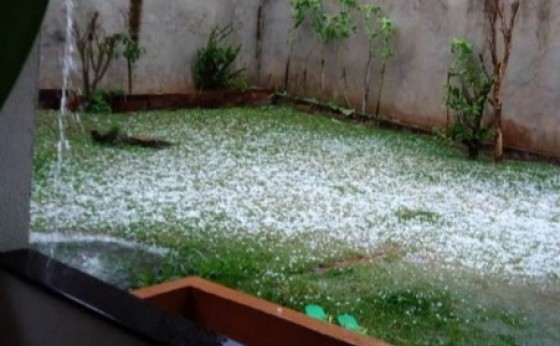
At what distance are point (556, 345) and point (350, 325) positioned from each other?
1.86 feet

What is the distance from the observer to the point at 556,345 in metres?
2.13

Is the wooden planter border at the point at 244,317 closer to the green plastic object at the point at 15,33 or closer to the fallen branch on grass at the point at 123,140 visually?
the green plastic object at the point at 15,33

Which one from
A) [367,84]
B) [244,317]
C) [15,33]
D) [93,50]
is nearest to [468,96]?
[367,84]

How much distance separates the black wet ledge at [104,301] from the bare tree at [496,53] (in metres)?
4.43

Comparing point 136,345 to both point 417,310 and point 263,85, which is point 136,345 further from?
point 263,85

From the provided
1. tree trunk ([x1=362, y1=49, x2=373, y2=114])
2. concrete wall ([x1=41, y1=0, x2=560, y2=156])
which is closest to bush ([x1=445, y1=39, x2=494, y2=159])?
concrete wall ([x1=41, y1=0, x2=560, y2=156])

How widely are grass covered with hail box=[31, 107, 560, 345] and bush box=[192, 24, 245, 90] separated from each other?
1.44 m

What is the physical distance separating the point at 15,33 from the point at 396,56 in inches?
237

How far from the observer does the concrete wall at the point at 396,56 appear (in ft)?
17.1

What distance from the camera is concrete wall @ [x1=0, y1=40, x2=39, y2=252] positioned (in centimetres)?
82

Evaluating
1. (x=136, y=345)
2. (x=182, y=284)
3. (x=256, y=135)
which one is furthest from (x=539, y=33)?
(x=136, y=345)

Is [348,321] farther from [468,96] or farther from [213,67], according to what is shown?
[213,67]

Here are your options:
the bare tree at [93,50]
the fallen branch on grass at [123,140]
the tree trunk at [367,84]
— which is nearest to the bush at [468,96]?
the tree trunk at [367,84]

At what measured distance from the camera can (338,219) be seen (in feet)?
11.1
